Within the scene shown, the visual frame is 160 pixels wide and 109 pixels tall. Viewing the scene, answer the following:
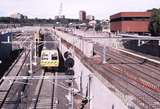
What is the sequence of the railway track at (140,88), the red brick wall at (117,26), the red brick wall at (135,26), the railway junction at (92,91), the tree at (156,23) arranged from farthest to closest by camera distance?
the red brick wall at (117,26), the red brick wall at (135,26), the tree at (156,23), the railway junction at (92,91), the railway track at (140,88)

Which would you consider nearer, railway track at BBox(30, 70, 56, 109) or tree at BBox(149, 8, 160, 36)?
railway track at BBox(30, 70, 56, 109)

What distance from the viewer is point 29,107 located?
29844mm

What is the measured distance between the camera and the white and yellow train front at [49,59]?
49.0 metres

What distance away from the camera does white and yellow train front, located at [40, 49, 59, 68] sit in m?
49.0

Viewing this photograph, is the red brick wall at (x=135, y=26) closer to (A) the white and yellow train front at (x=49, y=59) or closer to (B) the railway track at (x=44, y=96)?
(A) the white and yellow train front at (x=49, y=59)

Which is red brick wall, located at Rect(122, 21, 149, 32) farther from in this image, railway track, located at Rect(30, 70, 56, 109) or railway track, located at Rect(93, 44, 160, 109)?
railway track, located at Rect(93, 44, 160, 109)

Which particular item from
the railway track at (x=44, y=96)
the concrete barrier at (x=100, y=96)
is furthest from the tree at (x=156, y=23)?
the concrete barrier at (x=100, y=96)

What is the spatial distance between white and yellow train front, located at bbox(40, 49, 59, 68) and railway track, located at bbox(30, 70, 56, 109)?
556 centimetres

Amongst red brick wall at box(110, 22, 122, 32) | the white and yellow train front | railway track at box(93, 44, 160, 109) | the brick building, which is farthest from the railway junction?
red brick wall at box(110, 22, 122, 32)

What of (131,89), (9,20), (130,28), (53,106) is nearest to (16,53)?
(130,28)

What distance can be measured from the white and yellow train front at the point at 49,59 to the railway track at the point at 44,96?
5.56 metres

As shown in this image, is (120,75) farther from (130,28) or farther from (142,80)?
(130,28)

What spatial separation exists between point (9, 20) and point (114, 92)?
408ft

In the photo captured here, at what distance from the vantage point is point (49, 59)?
160ft
